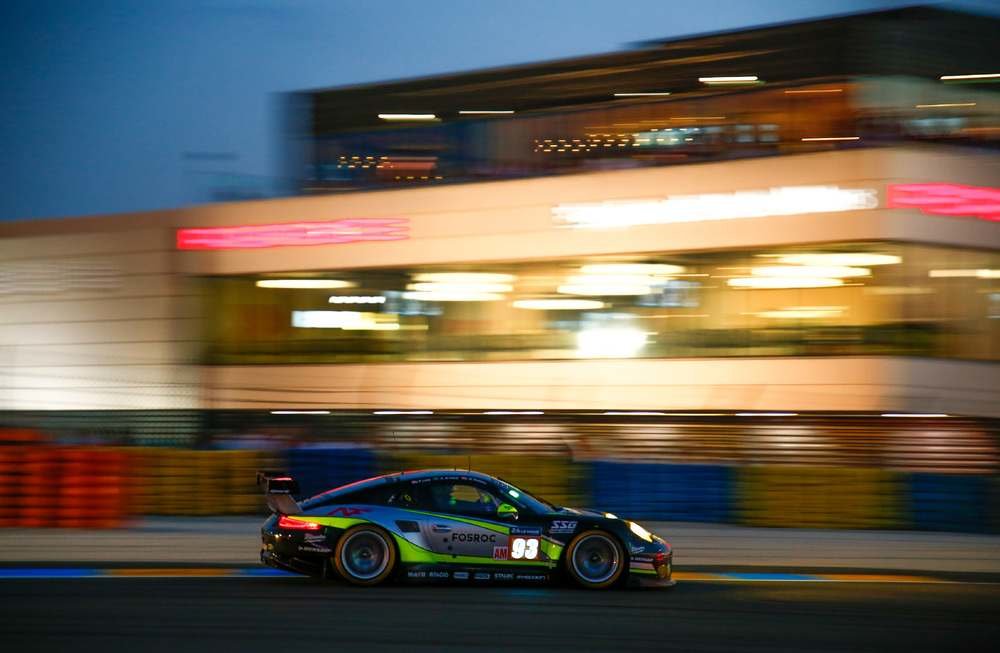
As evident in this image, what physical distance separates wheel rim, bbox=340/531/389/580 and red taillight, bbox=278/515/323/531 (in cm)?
31

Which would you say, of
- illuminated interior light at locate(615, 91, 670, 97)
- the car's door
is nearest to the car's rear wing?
the car's door

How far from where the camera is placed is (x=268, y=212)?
2983cm

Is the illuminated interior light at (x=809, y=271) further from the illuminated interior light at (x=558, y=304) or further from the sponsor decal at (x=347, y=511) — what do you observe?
the sponsor decal at (x=347, y=511)

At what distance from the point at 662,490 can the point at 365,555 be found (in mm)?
6692

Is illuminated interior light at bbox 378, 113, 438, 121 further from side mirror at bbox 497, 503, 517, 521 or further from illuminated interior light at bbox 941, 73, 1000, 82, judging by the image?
side mirror at bbox 497, 503, 517, 521

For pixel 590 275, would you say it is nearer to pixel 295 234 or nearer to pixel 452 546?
pixel 295 234

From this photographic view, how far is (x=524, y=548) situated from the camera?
38.0 ft

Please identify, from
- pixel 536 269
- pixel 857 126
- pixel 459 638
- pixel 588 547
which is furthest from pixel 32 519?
pixel 857 126

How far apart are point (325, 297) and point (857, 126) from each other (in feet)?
39.8

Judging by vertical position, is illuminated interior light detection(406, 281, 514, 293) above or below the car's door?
above

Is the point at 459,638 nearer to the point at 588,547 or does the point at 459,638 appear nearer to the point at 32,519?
the point at 588,547

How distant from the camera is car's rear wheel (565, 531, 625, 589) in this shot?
38.0 feet

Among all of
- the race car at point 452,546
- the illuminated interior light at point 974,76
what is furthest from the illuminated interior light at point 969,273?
the race car at point 452,546

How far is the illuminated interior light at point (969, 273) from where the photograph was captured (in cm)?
2402
